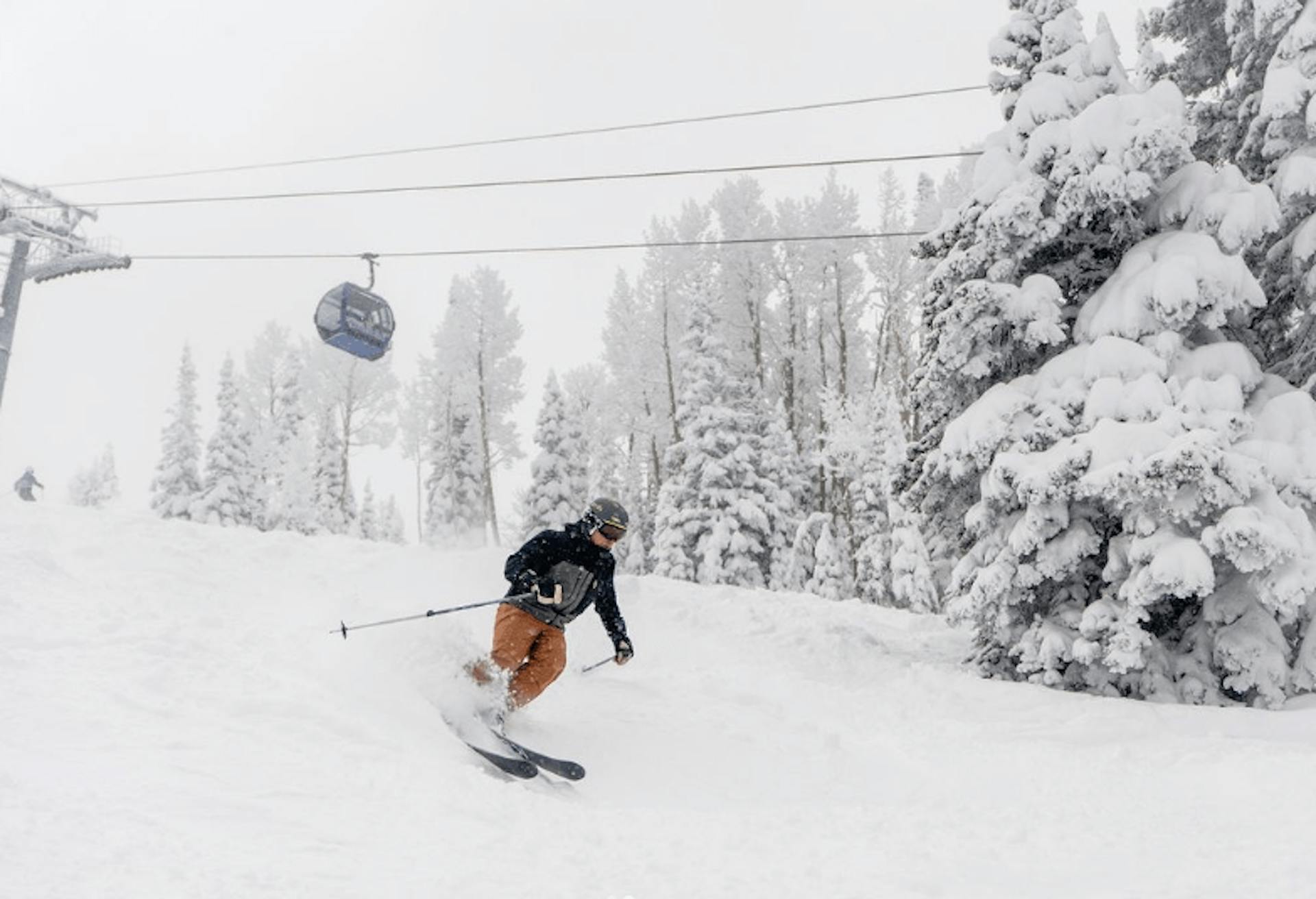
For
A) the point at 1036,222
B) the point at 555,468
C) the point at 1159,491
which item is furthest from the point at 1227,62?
the point at 555,468

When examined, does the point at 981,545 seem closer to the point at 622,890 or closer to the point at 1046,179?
the point at 1046,179

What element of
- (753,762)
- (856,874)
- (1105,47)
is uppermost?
(1105,47)

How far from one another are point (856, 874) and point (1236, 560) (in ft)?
18.7

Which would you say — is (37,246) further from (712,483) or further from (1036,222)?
(1036,222)

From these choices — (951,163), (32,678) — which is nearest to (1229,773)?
(32,678)

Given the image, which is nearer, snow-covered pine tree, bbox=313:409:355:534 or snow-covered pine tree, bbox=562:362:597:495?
snow-covered pine tree, bbox=562:362:597:495

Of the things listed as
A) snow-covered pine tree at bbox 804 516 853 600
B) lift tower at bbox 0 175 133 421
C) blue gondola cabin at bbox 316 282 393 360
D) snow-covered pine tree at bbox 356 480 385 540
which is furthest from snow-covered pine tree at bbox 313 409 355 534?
snow-covered pine tree at bbox 804 516 853 600

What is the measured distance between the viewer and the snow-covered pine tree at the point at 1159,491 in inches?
316

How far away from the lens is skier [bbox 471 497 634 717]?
23.4 ft

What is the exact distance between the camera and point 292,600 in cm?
1023

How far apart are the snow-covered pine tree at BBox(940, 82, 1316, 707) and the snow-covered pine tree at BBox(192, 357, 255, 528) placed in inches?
1339

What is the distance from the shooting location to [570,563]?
742cm

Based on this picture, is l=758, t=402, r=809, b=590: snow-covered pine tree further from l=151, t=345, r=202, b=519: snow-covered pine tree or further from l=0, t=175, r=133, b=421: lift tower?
l=151, t=345, r=202, b=519: snow-covered pine tree

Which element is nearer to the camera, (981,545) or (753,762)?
(753,762)
